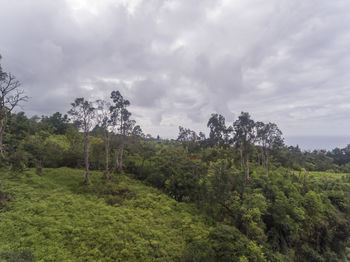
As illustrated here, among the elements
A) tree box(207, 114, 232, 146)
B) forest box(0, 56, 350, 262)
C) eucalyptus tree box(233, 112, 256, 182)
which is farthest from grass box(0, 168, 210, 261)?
tree box(207, 114, 232, 146)

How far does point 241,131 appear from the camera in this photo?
56.3ft

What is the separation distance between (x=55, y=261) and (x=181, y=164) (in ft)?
38.7

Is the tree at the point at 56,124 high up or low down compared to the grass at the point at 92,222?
up

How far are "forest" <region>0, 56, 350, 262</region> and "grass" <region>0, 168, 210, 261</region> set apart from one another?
0.05m

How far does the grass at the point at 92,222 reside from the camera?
7.57 metres

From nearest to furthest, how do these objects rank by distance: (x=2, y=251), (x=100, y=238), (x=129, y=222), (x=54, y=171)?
(x=2, y=251)
(x=100, y=238)
(x=129, y=222)
(x=54, y=171)

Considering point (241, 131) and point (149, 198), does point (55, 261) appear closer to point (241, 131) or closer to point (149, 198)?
point (149, 198)

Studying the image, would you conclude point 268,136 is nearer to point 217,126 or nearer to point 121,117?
point 217,126

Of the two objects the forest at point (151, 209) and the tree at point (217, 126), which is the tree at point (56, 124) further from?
the tree at point (217, 126)

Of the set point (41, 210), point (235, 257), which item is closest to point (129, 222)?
point (41, 210)

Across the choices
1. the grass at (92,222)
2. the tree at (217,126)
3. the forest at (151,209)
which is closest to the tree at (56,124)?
the forest at (151,209)

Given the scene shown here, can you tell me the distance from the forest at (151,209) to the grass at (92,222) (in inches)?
2.1

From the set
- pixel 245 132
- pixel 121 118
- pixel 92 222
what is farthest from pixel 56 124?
pixel 245 132

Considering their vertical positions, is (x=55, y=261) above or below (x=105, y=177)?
below
